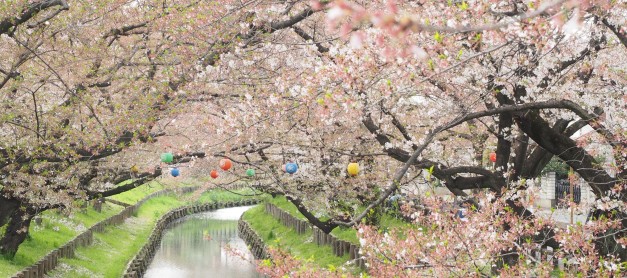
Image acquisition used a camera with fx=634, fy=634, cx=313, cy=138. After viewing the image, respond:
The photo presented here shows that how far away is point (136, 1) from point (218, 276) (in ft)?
52.0

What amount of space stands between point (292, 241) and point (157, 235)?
11.6 meters

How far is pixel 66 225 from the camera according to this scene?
2556 centimetres

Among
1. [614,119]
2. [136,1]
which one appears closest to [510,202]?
[614,119]

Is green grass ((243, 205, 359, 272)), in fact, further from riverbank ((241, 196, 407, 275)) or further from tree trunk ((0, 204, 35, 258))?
tree trunk ((0, 204, 35, 258))

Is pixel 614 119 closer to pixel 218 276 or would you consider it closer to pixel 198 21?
pixel 198 21

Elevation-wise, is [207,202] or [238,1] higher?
[238,1]

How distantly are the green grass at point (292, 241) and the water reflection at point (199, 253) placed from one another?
1.39 metres

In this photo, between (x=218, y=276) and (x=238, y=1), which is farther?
(x=218, y=276)

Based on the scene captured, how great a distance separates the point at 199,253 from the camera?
32.8 m

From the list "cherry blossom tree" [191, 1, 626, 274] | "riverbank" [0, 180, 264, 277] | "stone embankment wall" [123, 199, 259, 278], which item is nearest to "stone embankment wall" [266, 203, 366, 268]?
"cherry blossom tree" [191, 1, 626, 274]

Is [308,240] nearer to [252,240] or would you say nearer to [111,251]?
[111,251]

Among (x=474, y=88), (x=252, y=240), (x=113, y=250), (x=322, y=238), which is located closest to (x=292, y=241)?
(x=322, y=238)

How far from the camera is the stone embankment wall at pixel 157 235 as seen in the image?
924 inches

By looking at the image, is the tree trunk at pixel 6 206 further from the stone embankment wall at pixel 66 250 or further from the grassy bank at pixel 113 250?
the grassy bank at pixel 113 250
